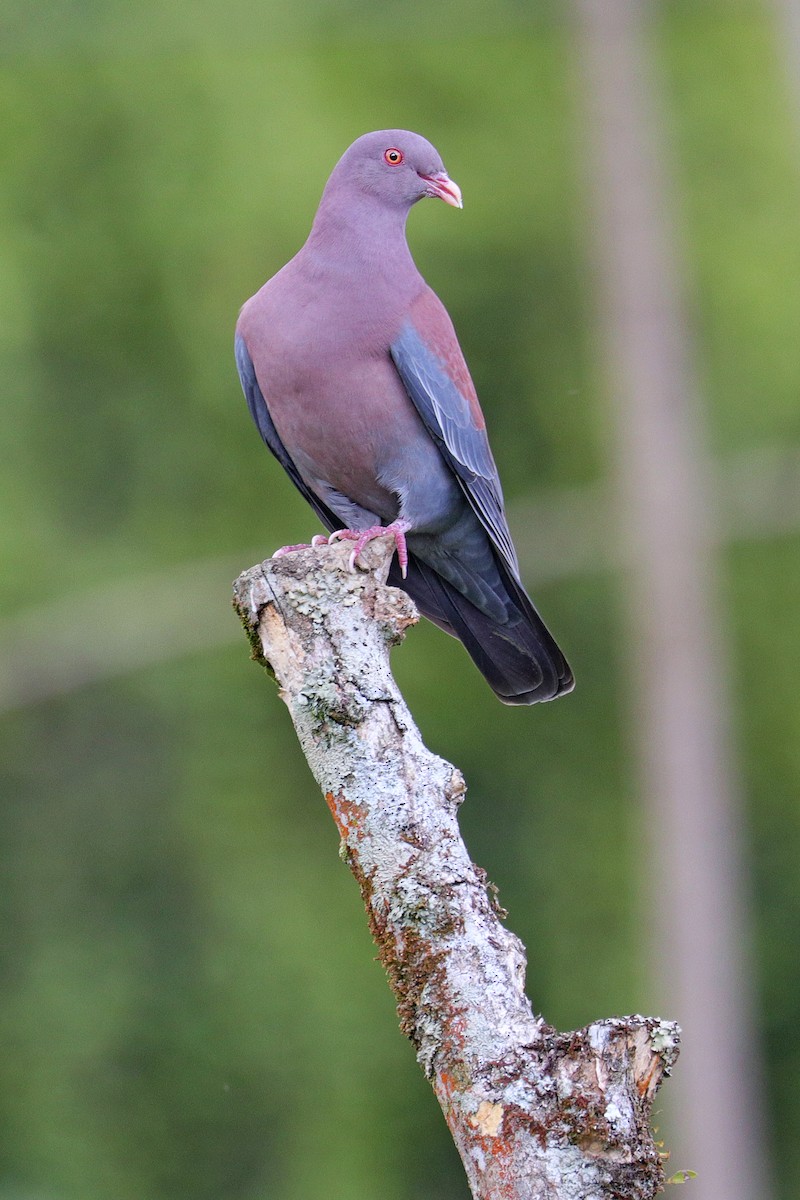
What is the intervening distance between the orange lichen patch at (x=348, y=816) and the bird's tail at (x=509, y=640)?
5.25 ft

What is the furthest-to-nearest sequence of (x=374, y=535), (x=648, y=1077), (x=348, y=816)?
(x=374, y=535)
(x=348, y=816)
(x=648, y=1077)

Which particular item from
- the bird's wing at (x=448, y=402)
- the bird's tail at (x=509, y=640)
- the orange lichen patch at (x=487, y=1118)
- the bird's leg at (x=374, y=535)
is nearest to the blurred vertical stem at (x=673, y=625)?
the bird's tail at (x=509, y=640)

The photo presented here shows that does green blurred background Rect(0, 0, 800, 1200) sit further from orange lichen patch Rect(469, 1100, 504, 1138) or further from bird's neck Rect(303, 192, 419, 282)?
orange lichen patch Rect(469, 1100, 504, 1138)

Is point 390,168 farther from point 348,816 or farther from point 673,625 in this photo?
point 673,625

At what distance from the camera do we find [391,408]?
15.0 feet

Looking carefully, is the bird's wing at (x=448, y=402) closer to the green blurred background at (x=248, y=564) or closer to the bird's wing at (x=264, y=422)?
the bird's wing at (x=264, y=422)

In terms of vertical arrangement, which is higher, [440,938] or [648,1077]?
[440,938]

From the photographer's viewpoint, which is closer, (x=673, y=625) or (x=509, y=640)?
(x=509, y=640)

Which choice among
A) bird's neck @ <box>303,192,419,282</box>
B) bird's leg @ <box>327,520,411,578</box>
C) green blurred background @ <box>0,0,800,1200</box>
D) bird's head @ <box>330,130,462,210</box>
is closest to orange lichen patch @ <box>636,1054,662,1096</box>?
bird's leg @ <box>327,520,411,578</box>

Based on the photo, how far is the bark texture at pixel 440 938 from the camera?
8.92ft

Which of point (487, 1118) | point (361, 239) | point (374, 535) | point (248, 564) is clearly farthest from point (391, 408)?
point (248, 564)

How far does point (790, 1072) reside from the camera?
12.9 meters

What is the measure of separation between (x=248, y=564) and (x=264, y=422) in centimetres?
660

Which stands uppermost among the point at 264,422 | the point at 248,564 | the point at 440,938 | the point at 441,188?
the point at 248,564
